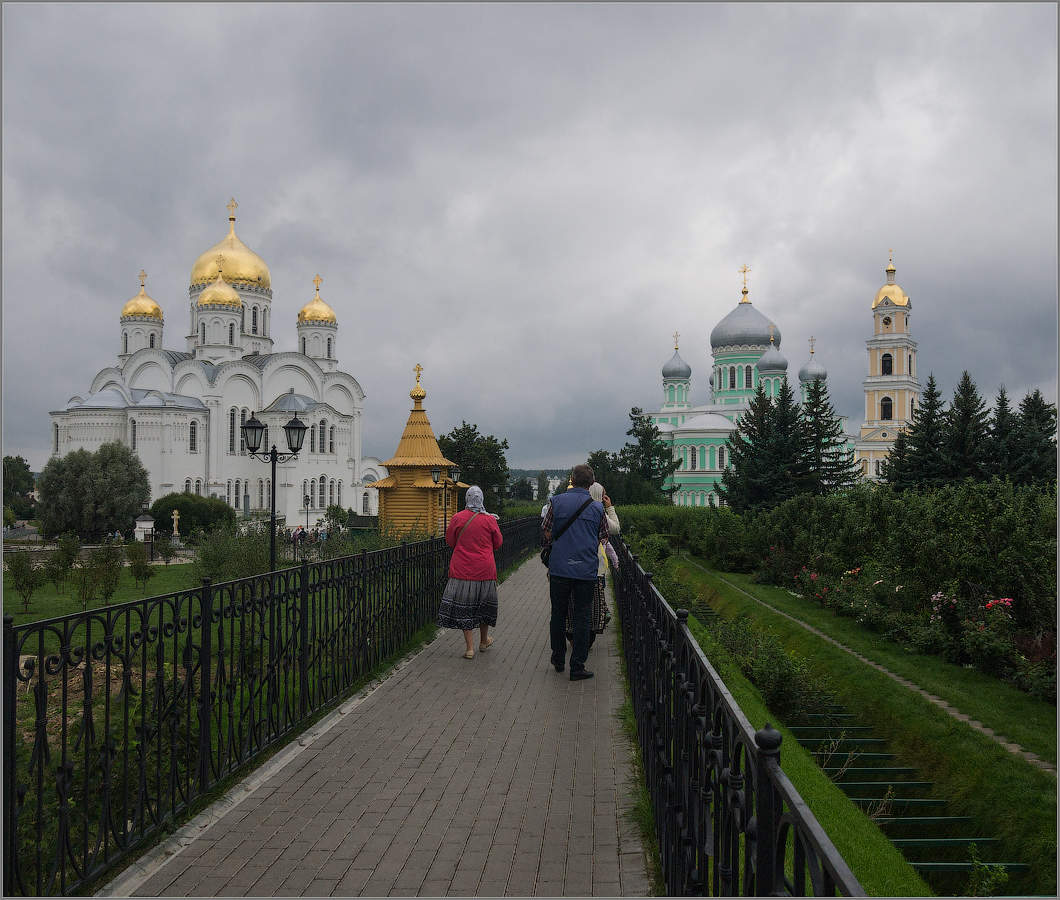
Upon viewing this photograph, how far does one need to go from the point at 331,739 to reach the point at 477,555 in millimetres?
2914

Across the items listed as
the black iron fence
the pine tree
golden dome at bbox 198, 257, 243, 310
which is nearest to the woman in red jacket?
the black iron fence

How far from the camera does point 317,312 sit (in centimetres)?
5841

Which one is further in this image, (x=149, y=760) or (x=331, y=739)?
(x=331, y=739)

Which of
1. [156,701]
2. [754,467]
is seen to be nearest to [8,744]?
[156,701]

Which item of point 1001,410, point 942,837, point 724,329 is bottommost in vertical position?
point 942,837

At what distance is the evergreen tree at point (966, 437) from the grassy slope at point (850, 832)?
84.1ft

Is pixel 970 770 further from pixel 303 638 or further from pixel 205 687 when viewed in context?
pixel 205 687

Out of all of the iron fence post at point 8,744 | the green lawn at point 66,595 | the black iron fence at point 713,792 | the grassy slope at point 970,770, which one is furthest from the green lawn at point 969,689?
the green lawn at point 66,595

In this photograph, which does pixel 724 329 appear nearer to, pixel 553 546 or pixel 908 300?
pixel 908 300

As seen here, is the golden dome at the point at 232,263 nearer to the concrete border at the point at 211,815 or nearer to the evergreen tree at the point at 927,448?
the evergreen tree at the point at 927,448

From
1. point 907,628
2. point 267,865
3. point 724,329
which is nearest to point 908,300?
point 724,329

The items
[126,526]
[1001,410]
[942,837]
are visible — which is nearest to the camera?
[942,837]

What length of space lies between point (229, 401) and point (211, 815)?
4930 centimetres

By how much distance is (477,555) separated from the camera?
8.37 m
